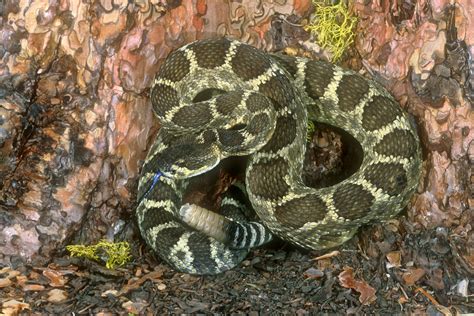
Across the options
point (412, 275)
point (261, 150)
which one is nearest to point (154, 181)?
point (261, 150)

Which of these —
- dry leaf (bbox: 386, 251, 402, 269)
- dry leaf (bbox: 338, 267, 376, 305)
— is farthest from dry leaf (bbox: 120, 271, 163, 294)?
dry leaf (bbox: 386, 251, 402, 269)

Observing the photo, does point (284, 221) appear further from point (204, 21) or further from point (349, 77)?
point (204, 21)

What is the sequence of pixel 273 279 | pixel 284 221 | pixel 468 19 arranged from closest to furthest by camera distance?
pixel 468 19 → pixel 273 279 → pixel 284 221

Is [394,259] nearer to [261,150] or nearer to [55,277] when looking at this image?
[261,150]

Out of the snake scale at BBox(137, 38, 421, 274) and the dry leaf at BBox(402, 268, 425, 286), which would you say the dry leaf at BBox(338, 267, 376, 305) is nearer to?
the dry leaf at BBox(402, 268, 425, 286)

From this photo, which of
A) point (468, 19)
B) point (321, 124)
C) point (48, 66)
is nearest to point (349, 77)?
point (321, 124)
